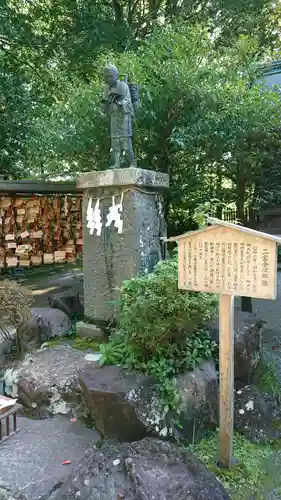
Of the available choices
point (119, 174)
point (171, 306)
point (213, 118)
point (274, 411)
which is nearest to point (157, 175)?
point (119, 174)

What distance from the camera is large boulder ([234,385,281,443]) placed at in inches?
138

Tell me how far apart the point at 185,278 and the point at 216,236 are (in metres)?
0.45

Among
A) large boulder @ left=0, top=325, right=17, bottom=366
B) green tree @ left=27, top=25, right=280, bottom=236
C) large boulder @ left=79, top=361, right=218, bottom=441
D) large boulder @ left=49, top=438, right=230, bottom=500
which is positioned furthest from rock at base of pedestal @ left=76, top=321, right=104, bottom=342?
green tree @ left=27, top=25, right=280, bottom=236

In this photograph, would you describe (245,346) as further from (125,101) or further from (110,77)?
(110,77)

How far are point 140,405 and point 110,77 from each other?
3.78 meters

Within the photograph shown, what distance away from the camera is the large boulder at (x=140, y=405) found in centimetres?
311

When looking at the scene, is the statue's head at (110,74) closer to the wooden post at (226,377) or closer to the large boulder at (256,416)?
the wooden post at (226,377)

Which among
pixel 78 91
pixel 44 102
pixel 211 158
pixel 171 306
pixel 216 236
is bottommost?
pixel 171 306

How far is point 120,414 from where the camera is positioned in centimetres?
313

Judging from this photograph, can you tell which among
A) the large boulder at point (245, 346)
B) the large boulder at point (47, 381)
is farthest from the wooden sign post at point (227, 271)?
the large boulder at point (47, 381)

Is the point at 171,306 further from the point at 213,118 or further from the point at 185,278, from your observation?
the point at 213,118

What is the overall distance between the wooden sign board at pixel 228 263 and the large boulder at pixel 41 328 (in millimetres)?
2812

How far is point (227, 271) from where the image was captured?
2.79m

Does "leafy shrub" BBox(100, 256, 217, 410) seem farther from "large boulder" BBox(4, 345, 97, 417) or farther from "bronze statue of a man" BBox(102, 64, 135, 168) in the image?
"bronze statue of a man" BBox(102, 64, 135, 168)
